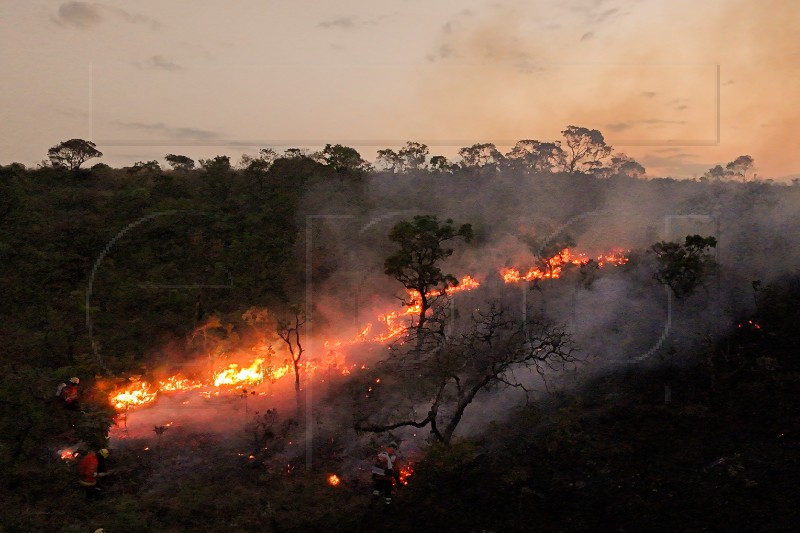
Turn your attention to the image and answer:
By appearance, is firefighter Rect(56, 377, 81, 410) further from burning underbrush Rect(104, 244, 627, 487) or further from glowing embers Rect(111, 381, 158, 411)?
glowing embers Rect(111, 381, 158, 411)

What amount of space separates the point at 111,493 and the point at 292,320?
14869 millimetres

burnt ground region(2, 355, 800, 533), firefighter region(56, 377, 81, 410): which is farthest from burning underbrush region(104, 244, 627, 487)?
firefighter region(56, 377, 81, 410)

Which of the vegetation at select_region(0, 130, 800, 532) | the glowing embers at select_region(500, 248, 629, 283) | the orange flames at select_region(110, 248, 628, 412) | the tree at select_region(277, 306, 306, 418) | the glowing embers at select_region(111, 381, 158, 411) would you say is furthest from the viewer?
the glowing embers at select_region(500, 248, 629, 283)

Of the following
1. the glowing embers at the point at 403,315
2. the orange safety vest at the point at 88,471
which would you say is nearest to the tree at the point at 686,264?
the glowing embers at the point at 403,315

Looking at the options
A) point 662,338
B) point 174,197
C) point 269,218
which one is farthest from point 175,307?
point 662,338

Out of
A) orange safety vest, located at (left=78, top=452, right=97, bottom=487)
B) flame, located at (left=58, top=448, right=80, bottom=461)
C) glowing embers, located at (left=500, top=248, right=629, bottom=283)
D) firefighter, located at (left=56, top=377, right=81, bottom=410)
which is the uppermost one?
glowing embers, located at (left=500, top=248, right=629, bottom=283)

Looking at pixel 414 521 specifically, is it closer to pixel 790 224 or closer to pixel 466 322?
pixel 466 322

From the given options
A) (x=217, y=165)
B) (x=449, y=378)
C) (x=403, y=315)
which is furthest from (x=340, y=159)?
(x=449, y=378)

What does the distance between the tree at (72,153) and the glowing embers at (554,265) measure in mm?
46844

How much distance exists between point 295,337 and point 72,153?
41854 millimetres

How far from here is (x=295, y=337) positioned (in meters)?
29.3

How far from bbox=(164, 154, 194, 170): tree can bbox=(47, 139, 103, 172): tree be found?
25.0ft

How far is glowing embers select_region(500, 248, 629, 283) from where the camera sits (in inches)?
1323

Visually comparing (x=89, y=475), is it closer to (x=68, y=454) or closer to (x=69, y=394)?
(x=68, y=454)
